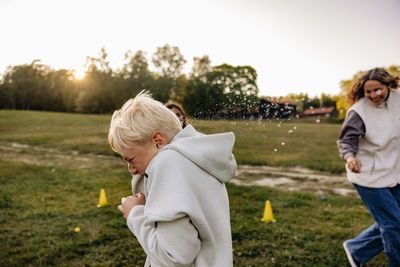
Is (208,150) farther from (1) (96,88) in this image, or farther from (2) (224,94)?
(1) (96,88)

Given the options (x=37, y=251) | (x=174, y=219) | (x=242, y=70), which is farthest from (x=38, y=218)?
(x=174, y=219)

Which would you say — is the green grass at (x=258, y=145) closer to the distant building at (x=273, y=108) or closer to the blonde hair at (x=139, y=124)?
the distant building at (x=273, y=108)

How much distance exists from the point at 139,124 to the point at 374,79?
259cm

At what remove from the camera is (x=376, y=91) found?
3064 mm

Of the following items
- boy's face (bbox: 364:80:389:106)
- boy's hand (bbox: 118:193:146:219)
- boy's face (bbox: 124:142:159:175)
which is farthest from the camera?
boy's face (bbox: 364:80:389:106)

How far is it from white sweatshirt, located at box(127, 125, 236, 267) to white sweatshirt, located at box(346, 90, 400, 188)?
6.79 feet

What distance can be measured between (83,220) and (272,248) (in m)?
3.24

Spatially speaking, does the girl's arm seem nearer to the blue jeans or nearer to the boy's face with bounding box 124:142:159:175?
the blue jeans

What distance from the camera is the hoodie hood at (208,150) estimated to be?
1.53 metres

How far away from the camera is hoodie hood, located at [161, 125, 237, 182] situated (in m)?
1.53

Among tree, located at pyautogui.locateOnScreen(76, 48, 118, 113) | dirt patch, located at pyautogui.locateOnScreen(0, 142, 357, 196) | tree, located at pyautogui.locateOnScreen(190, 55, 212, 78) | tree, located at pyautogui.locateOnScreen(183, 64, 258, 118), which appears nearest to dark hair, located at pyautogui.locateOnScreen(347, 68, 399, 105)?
Answer: tree, located at pyautogui.locateOnScreen(183, 64, 258, 118)

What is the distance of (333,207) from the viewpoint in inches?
232

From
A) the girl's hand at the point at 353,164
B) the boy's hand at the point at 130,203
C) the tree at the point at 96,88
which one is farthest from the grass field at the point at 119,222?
the tree at the point at 96,88

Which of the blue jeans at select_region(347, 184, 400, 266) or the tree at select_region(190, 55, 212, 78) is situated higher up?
the tree at select_region(190, 55, 212, 78)
